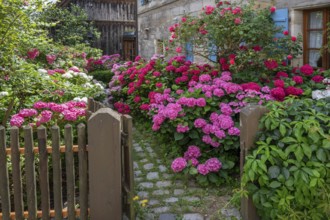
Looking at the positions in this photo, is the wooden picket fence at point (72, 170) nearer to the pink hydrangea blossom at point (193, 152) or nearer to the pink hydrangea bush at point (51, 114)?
the pink hydrangea bush at point (51, 114)

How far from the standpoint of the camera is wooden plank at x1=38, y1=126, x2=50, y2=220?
293 cm

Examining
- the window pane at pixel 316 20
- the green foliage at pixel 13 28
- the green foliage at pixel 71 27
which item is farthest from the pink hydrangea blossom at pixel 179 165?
the green foliage at pixel 71 27

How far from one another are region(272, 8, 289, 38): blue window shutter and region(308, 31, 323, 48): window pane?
429 mm

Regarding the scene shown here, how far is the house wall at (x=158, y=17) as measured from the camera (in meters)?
9.65

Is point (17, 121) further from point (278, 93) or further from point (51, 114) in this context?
point (278, 93)

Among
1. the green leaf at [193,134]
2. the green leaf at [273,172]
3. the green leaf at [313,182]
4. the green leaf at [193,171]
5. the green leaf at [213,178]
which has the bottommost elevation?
the green leaf at [213,178]

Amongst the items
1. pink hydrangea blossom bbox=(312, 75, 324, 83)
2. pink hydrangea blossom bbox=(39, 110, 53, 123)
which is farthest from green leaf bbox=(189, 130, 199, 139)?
pink hydrangea blossom bbox=(312, 75, 324, 83)

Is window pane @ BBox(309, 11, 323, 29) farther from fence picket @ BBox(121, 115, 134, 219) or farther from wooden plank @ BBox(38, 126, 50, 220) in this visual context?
wooden plank @ BBox(38, 126, 50, 220)

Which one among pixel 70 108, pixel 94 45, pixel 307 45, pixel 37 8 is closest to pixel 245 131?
pixel 70 108

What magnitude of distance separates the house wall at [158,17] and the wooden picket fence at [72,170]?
6.34 metres

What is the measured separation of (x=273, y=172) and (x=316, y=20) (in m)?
4.00

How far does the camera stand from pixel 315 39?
5.94m

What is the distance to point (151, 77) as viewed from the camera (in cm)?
690

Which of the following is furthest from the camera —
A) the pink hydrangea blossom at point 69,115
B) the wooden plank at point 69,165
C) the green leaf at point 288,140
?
the pink hydrangea blossom at point 69,115
